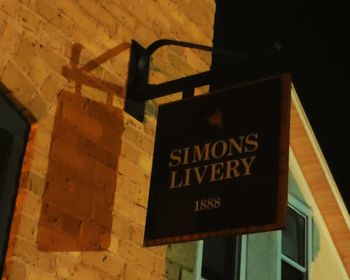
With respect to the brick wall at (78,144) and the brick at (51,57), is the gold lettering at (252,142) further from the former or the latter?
the brick at (51,57)

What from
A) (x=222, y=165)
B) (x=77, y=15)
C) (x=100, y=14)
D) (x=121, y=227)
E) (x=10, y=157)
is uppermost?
(x=100, y=14)

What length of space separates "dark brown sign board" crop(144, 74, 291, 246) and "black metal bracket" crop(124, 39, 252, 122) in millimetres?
137

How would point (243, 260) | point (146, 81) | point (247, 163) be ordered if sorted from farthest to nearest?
point (243, 260), point (146, 81), point (247, 163)

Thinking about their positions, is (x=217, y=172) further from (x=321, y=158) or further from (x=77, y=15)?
(x=321, y=158)

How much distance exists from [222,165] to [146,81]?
99cm

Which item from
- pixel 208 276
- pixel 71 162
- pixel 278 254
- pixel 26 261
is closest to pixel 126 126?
pixel 71 162

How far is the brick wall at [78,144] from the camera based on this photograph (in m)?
3.88

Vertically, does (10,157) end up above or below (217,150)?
below

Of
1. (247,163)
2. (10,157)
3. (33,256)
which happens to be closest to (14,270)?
(33,256)

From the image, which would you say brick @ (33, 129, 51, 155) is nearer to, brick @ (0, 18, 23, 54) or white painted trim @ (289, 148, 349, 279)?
brick @ (0, 18, 23, 54)

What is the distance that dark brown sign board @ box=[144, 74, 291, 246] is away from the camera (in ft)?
12.7

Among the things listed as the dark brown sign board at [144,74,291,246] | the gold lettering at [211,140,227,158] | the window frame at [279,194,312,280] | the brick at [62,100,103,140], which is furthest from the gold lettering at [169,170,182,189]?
the window frame at [279,194,312,280]

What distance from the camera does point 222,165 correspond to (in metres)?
4.03

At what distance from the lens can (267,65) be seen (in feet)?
14.1
